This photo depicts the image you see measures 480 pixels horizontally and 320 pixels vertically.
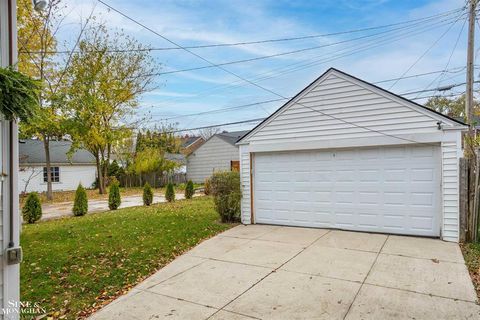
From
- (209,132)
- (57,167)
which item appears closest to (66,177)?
(57,167)

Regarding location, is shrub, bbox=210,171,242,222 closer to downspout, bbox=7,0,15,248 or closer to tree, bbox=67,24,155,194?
downspout, bbox=7,0,15,248

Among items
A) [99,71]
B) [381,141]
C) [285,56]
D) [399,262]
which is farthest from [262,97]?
[399,262]

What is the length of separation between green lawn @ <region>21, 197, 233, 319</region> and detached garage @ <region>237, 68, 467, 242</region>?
2076 millimetres

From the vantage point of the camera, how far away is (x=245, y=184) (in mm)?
8859

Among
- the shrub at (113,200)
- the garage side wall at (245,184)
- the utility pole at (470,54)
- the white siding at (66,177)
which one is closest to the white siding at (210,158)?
the white siding at (66,177)

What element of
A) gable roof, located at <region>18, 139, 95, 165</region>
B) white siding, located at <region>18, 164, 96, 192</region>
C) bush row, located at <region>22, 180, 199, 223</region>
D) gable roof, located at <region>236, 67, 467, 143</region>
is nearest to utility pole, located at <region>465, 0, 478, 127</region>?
gable roof, located at <region>236, 67, 467, 143</region>

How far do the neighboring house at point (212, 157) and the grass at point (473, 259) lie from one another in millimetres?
19164

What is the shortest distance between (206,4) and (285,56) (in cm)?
391

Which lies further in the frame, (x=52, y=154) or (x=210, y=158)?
(x=210, y=158)

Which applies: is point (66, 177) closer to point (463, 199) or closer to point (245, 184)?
point (245, 184)

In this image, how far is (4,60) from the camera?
8.66 ft

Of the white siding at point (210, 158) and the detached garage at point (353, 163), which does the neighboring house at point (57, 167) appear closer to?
the white siding at point (210, 158)

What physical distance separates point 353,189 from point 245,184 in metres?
2.92

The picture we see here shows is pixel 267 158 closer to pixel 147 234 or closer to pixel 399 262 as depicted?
pixel 147 234
